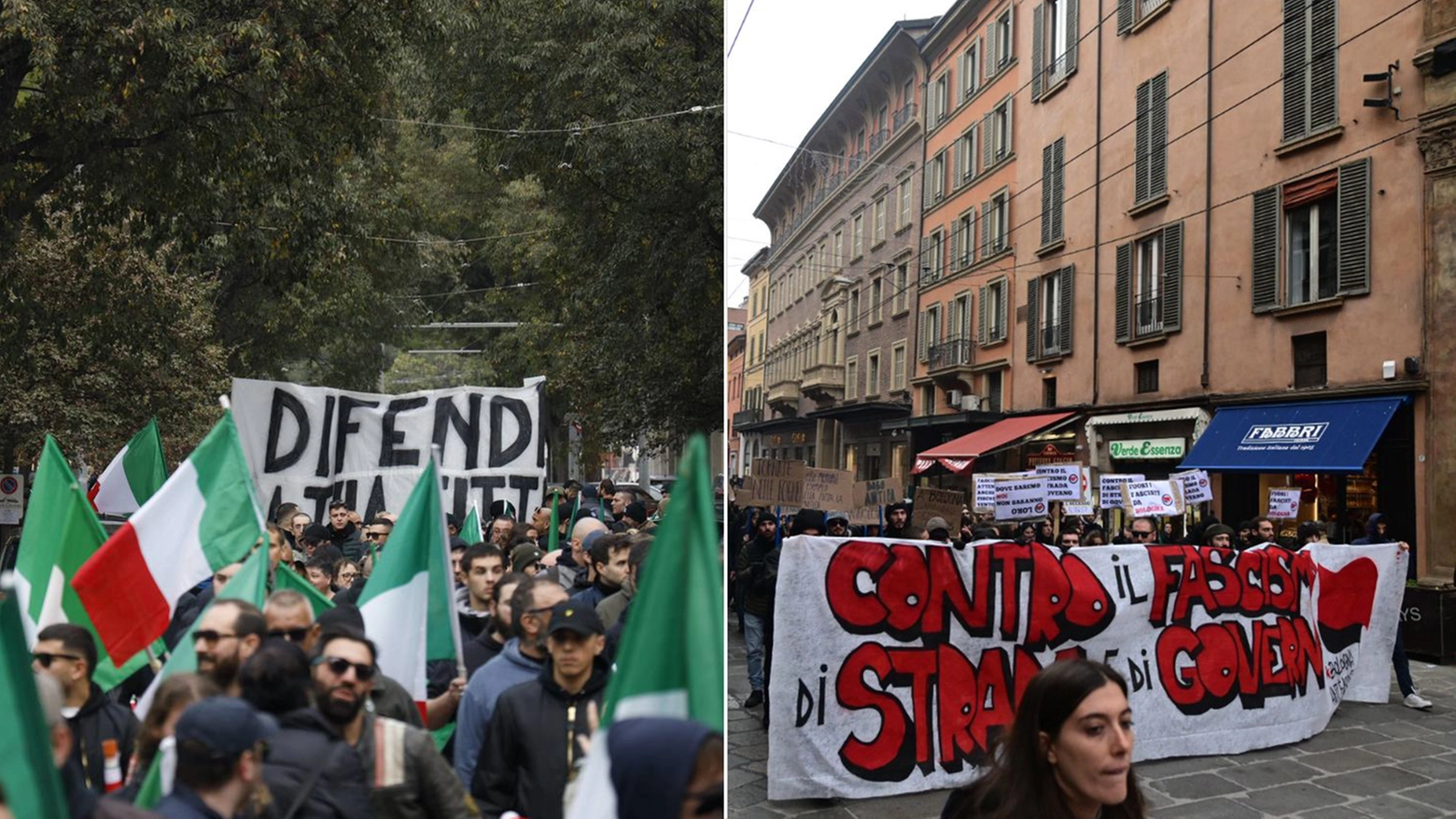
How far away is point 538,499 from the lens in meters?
7.98

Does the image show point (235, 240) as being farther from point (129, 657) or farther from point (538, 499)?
point (129, 657)

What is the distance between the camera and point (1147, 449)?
520cm

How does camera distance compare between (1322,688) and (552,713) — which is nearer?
Result: (552,713)

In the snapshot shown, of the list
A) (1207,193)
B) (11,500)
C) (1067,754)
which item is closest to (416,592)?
(1067,754)

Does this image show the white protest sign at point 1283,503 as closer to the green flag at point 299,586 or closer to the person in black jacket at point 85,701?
the green flag at point 299,586

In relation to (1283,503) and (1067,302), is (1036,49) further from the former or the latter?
(1283,503)

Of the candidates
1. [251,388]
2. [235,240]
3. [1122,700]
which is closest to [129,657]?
[1122,700]

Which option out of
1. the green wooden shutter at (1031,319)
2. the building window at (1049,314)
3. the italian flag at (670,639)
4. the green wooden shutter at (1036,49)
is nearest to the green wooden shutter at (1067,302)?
the building window at (1049,314)

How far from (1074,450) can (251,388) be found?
524 centimetres

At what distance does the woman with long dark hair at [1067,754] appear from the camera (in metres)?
1.92

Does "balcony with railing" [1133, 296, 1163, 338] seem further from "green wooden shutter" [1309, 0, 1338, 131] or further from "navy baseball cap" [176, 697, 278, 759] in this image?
"navy baseball cap" [176, 697, 278, 759]

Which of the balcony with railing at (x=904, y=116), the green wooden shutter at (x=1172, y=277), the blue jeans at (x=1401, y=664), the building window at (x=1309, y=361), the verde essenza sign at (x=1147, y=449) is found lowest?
the blue jeans at (x=1401, y=664)

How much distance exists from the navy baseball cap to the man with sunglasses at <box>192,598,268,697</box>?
1.97 ft

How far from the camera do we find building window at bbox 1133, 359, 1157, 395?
4.41 metres
